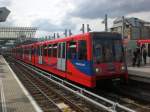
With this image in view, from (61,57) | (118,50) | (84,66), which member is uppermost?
(118,50)

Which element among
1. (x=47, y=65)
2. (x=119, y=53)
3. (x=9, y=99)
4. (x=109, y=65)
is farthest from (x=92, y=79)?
(x=47, y=65)

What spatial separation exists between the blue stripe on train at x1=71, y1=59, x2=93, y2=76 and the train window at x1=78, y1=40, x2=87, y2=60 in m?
0.20

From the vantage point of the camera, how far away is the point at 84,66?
15.2 meters

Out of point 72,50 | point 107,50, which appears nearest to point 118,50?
point 107,50

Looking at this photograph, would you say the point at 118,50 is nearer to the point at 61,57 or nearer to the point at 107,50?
the point at 107,50

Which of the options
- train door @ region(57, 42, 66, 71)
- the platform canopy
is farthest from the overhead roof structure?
train door @ region(57, 42, 66, 71)

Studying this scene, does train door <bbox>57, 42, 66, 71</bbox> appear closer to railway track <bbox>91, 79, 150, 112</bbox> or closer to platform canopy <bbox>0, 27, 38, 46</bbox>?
railway track <bbox>91, 79, 150, 112</bbox>

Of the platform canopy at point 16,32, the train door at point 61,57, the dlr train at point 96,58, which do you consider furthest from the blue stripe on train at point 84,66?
the platform canopy at point 16,32

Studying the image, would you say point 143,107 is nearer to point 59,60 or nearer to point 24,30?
point 59,60

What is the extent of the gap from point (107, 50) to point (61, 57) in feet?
16.2

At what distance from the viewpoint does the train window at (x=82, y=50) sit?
15245 millimetres

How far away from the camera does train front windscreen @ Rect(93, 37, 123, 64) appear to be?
15.0 metres

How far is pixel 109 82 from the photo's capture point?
15344mm

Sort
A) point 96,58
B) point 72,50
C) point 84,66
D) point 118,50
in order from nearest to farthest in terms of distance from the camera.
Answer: point 96,58 < point 84,66 < point 118,50 < point 72,50
